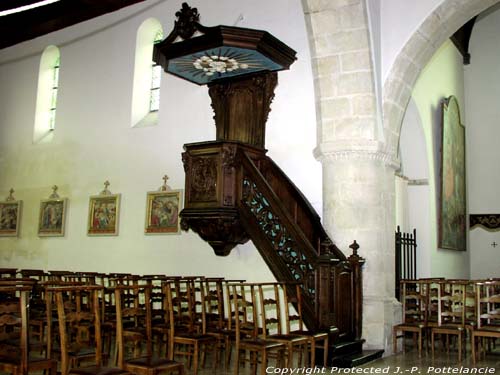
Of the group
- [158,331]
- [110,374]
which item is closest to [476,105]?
[158,331]

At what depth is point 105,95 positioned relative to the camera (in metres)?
11.3

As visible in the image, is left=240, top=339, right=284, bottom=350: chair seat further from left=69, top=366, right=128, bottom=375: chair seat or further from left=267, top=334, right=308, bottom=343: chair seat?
left=69, top=366, right=128, bottom=375: chair seat

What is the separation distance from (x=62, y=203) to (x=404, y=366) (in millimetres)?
7287

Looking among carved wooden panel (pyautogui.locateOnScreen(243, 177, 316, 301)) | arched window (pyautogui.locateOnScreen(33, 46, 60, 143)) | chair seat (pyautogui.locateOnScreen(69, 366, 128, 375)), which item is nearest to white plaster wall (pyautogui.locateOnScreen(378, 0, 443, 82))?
carved wooden panel (pyautogui.locateOnScreen(243, 177, 316, 301))

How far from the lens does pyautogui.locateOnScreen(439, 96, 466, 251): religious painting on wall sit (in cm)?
1162

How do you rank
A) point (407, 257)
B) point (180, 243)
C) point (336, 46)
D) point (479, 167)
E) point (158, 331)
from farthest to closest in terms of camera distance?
1. point (479, 167)
2. point (407, 257)
3. point (180, 243)
4. point (336, 46)
5. point (158, 331)

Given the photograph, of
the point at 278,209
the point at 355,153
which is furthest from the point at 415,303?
the point at 278,209

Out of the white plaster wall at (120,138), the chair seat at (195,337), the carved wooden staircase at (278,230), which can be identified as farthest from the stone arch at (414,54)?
the chair seat at (195,337)

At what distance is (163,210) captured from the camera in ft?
32.9

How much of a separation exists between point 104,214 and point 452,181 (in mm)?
6751

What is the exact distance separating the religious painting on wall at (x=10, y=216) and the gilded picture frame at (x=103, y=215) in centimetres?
203

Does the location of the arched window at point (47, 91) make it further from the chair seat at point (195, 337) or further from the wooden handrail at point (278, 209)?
the chair seat at point (195, 337)

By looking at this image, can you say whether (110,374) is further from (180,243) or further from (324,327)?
(180,243)

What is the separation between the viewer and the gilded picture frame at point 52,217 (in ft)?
37.5
